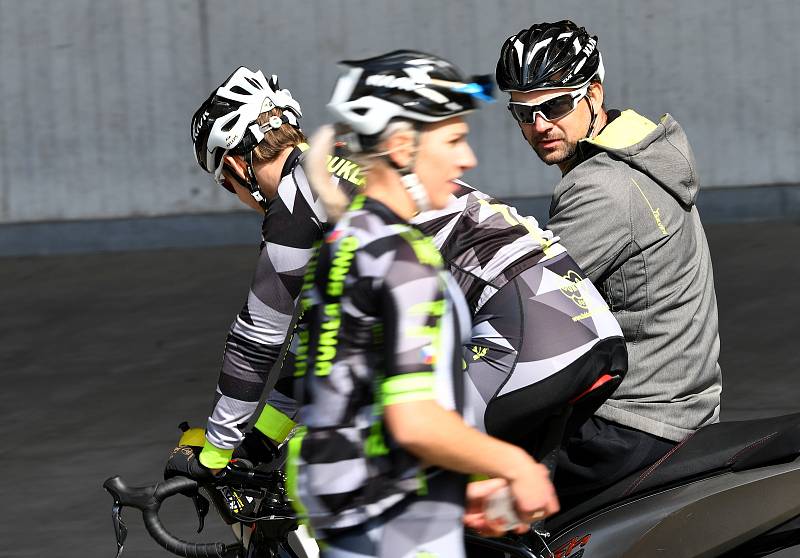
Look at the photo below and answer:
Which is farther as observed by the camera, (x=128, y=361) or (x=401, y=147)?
(x=128, y=361)

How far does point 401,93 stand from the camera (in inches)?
104

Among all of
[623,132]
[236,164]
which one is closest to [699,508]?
[623,132]

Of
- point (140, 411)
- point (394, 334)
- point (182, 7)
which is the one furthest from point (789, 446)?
point (182, 7)

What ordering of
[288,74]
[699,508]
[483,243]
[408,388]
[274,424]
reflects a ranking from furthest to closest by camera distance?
[288,74], [274,424], [483,243], [699,508], [408,388]

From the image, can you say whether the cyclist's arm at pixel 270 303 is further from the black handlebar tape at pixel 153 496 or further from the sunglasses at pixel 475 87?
the sunglasses at pixel 475 87

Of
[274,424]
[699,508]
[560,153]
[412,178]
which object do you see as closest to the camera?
[412,178]

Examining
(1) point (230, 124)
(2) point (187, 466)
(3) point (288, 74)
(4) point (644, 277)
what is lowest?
(3) point (288, 74)

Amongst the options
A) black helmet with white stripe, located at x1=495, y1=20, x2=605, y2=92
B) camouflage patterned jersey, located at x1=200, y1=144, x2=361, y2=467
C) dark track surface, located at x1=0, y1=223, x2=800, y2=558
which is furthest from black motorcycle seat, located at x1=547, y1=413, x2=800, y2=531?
dark track surface, located at x1=0, y1=223, x2=800, y2=558

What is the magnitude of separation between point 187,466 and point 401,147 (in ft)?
4.04

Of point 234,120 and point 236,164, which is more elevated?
point 234,120

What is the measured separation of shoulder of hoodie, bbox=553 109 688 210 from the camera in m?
3.55

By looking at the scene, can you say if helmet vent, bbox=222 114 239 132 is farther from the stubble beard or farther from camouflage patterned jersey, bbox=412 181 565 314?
the stubble beard

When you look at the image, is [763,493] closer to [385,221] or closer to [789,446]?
[789,446]

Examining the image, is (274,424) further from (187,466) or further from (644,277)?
(644,277)
